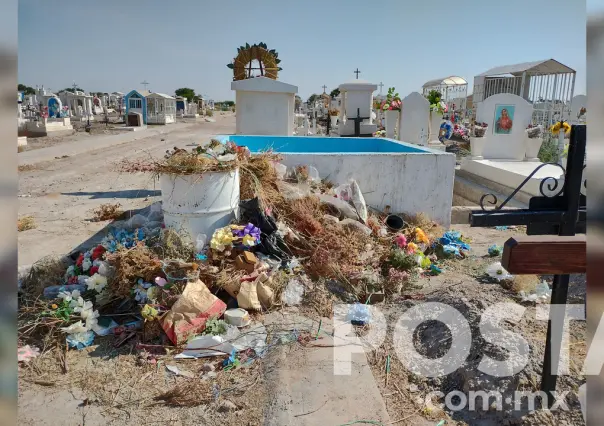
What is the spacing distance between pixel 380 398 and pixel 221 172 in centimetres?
284

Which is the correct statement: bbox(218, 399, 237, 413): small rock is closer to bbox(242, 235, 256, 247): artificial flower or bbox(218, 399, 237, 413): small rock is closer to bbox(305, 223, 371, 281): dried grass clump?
bbox(242, 235, 256, 247): artificial flower

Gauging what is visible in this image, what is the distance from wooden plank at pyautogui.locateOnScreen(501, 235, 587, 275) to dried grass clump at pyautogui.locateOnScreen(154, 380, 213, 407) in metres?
2.15

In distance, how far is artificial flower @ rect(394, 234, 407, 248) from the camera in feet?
17.9

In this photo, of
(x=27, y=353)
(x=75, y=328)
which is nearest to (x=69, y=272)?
(x=75, y=328)

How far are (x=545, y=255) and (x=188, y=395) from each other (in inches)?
93.0

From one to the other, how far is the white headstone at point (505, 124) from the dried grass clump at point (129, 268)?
9.67 m

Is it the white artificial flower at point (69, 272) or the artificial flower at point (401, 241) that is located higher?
the artificial flower at point (401, 241)

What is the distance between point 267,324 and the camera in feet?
12.6

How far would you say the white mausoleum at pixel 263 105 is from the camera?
10.5m

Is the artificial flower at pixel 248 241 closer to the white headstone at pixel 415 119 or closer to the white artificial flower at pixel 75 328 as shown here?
the white artificial flower at pixel 75 328

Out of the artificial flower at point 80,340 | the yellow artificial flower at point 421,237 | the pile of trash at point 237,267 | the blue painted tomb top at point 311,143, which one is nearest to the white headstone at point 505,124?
the blue painted tomb top at point 311,143

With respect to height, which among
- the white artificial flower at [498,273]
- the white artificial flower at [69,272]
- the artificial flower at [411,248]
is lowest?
the white artificial flower at [69,272]

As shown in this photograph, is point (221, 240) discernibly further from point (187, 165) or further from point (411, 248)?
point (411, 248)

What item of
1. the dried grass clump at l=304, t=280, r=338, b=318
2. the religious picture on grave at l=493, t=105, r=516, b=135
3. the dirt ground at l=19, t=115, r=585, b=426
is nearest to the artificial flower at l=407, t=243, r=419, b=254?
the dirt ground at l=19, t=115, r=585, b=426
